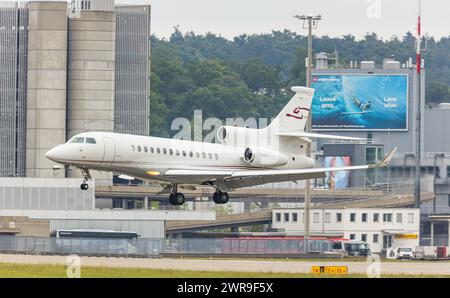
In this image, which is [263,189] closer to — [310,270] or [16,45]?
[16,45]

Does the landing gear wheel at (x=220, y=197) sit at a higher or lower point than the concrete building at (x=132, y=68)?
lower

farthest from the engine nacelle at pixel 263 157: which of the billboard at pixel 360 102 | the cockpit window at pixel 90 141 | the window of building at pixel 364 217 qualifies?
the billboard at pixel 360 102

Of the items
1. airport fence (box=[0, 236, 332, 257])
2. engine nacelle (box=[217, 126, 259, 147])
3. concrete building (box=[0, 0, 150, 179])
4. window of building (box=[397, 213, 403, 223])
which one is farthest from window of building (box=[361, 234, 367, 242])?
engine nacelle (box=[217, 126, 259, 147])

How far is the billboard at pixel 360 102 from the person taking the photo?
7200 inches

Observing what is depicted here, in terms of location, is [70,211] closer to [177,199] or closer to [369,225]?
[369,225]

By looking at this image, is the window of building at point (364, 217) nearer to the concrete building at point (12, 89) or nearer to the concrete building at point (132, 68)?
the concrete building at point (132, 68)

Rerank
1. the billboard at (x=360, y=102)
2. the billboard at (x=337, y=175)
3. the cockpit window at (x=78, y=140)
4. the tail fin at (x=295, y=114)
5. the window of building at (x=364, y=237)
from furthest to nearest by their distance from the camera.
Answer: the billboard at (x=360, y=102) < the billboard at (x=337, y=175) < the window of building at (x=364, y=237) < the tail fin at (x=295, y=114) < the cockpit window at (x=78, y=140)

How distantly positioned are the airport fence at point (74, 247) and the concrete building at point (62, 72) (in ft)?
167

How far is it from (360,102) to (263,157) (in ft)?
332

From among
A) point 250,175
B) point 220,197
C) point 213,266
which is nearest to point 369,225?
point 220,197

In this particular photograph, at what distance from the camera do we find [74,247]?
83.4 m

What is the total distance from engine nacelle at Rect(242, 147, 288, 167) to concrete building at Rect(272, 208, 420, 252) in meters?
41.0

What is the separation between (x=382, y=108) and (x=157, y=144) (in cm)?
10858
